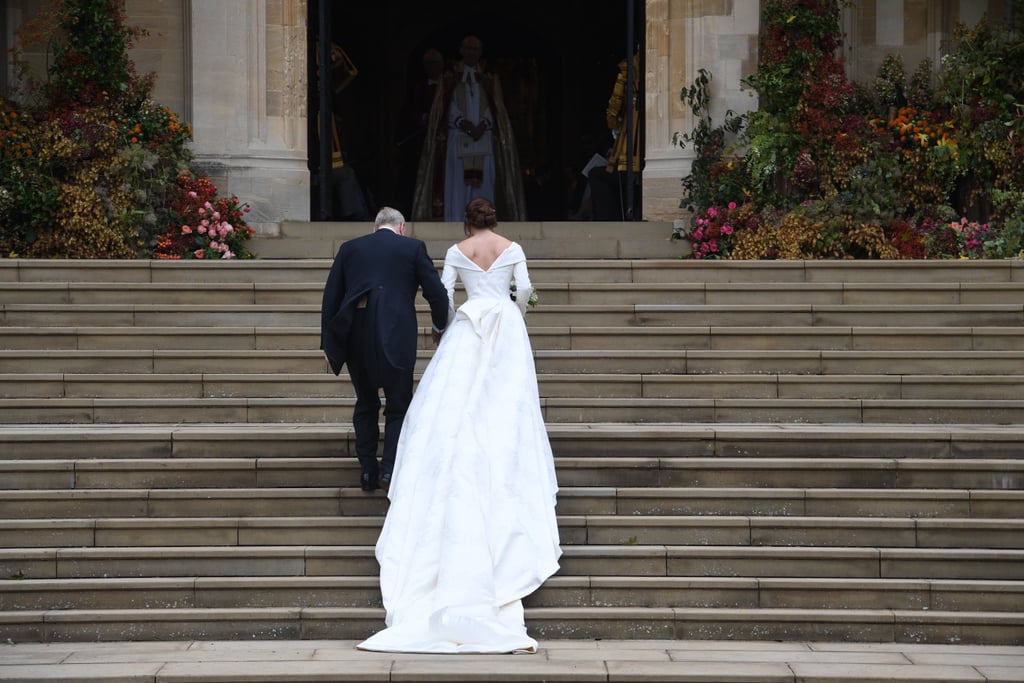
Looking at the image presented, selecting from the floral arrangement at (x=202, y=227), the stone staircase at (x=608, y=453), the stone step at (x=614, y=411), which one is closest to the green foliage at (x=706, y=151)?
the stone staircase at (x=608, y=453)

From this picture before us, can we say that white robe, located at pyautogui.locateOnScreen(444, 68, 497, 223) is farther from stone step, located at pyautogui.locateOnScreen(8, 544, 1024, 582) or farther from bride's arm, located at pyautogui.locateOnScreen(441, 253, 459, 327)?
stone step, located at pyautogui.locateOnScreen(8, 544, 1024, 582)

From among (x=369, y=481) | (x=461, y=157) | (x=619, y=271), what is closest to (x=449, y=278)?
(x=369, y=481)

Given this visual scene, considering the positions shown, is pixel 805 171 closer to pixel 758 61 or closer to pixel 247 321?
pixel 758 61

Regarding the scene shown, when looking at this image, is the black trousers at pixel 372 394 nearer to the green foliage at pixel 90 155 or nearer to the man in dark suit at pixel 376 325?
the man in dark suit at pixel 376 325

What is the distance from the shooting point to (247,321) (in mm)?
10500

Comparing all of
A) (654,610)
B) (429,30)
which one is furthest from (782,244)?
(429,30)

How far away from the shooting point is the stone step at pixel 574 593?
7.50 m

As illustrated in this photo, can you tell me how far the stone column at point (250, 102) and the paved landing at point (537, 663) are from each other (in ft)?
22.9

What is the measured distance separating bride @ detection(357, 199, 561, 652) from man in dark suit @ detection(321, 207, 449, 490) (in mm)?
162

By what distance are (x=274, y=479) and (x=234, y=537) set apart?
501 mm

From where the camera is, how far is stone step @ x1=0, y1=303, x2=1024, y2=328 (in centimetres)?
1042

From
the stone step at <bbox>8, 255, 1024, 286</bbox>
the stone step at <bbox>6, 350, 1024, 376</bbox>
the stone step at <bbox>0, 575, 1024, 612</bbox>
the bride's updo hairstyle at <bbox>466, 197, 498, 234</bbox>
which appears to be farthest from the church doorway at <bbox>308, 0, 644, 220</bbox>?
the stone step at <bbox>0, 575, 1024, 612</bbox>

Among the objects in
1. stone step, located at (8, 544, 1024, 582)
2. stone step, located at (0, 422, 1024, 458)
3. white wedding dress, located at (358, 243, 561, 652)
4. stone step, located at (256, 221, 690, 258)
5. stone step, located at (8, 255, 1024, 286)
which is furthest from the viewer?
stone step, located at (256, 221, 690, 258)

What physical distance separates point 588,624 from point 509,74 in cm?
1440
